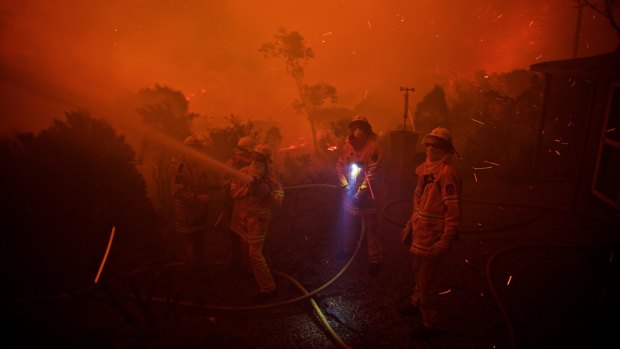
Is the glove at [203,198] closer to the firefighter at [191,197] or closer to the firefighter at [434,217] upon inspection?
the firefighter at [191,197]

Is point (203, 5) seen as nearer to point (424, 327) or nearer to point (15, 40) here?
point (15, 40)

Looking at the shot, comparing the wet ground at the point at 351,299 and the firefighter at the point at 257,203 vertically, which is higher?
the firefighter at the point at 257,203

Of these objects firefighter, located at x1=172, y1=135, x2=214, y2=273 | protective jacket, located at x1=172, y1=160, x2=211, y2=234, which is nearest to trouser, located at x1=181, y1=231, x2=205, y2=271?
firefighter, located at x1=172, y1=135, x2=214, y2=273

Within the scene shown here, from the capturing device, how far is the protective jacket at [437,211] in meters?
4.23

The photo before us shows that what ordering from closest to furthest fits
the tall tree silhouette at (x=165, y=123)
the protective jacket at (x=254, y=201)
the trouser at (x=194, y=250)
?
the protective jacket at (x=254, y=201)
the trouser at (x=194, y=250)
the tall tree silhouette at (x=165, y=123)

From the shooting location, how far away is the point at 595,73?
8.02m

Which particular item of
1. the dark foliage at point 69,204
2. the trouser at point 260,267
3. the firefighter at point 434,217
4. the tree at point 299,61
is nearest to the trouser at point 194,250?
the trouser at point 260,267

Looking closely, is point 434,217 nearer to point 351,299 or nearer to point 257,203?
point 351,299

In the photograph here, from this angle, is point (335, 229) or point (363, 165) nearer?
point (363, 165)

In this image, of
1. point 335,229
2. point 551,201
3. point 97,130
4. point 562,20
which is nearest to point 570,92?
point 551,201

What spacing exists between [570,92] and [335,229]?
10170mm

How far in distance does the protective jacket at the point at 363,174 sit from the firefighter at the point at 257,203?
1.57 meters

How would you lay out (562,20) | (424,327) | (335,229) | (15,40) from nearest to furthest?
(424,327) → (335,229) → (15,40) → (562,20)

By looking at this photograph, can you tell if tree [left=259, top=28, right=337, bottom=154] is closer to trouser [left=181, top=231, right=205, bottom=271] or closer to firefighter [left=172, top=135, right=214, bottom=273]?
trouser [left=181, top=231, right=205, bottom=271]
